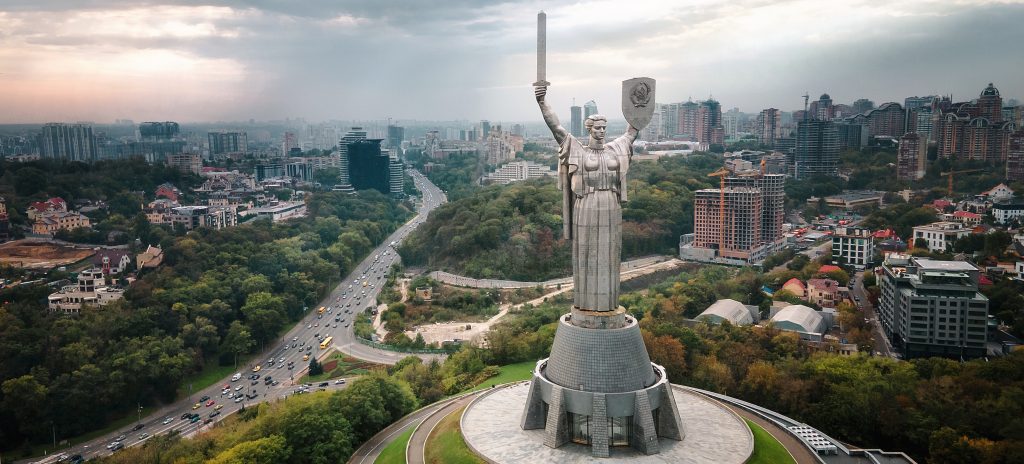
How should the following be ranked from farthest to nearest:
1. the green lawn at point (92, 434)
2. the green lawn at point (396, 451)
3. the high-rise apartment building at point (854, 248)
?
the high-rise apartment building at point (854, 248) < the green lawn at point (92, 434) < the green lawn at point (396, 451)

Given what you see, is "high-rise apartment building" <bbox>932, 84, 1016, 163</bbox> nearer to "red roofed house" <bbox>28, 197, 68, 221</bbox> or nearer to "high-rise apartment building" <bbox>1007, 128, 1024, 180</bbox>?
"high-rise apartment building" <bbox>1007, 128, 1024, 180</bbox>

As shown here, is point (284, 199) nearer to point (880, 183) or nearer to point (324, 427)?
point (324, 427)

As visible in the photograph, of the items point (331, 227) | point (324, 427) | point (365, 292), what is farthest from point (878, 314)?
point (331, 227)

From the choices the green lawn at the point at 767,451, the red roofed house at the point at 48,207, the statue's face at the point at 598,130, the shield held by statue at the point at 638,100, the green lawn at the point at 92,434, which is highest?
the shield held by statue at the point at 638,100

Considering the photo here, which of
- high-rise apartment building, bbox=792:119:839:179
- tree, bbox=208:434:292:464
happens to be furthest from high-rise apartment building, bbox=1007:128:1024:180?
tree, bbox=208:434:292:464

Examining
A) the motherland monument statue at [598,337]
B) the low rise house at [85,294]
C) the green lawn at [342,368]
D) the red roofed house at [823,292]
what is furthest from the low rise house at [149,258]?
the red roofed house at [823,292]

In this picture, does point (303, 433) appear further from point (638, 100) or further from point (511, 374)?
point (638, 100)

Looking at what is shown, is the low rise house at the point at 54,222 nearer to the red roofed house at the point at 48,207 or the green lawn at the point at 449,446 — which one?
the red roofed house at the point at 48,207
